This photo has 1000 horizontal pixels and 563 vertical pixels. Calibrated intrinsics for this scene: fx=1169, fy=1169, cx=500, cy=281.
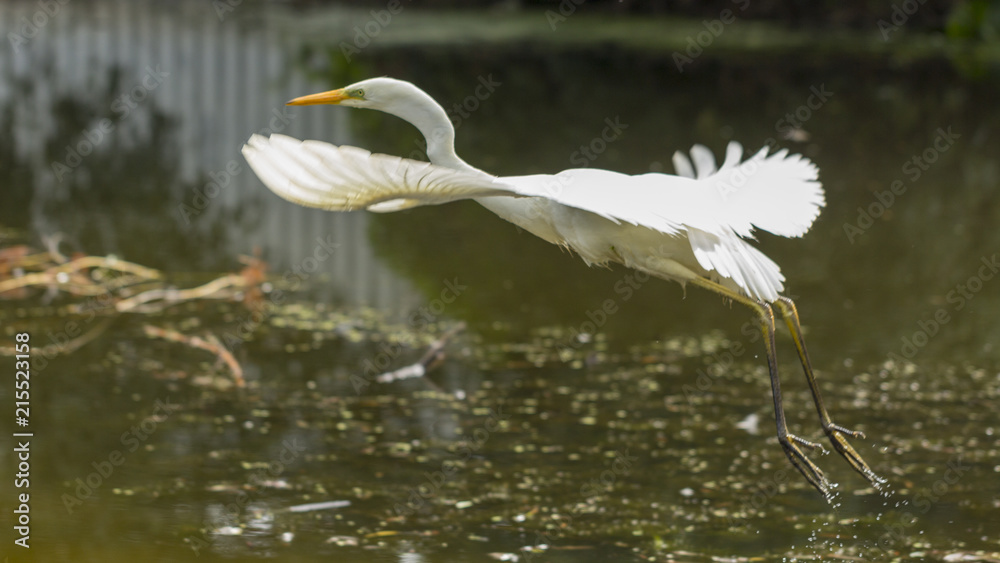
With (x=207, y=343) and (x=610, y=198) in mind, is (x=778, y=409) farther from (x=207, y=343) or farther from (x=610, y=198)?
(x=207, y=343)

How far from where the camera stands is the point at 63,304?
5371 millimetres

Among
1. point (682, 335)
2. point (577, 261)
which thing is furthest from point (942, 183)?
point (682, 335)

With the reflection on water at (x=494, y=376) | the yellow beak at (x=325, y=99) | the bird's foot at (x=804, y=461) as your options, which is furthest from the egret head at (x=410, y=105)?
the bird's foot at (x=804, y=461)

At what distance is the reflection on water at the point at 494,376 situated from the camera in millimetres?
3436

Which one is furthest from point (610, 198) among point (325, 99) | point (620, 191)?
point (325, 99)

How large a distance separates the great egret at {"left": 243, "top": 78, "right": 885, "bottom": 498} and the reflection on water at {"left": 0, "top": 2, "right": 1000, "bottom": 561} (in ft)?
1.47

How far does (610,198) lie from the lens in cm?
298

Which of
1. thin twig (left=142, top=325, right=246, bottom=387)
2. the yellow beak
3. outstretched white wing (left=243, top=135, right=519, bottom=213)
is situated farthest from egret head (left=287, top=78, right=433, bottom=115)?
thin twig (left=142, top=325, right=246, bottom=387)

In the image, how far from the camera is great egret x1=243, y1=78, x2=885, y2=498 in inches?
94.3

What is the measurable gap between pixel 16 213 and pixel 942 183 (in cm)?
616

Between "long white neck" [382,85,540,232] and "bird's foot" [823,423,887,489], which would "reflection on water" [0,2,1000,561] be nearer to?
"bird's foot" [823,423,887,489]

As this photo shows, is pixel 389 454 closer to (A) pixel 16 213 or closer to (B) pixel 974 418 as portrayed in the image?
(B) pixel 974 418

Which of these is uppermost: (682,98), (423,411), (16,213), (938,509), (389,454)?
(682,98)

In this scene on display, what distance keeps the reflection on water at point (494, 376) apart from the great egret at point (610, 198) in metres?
0.45
